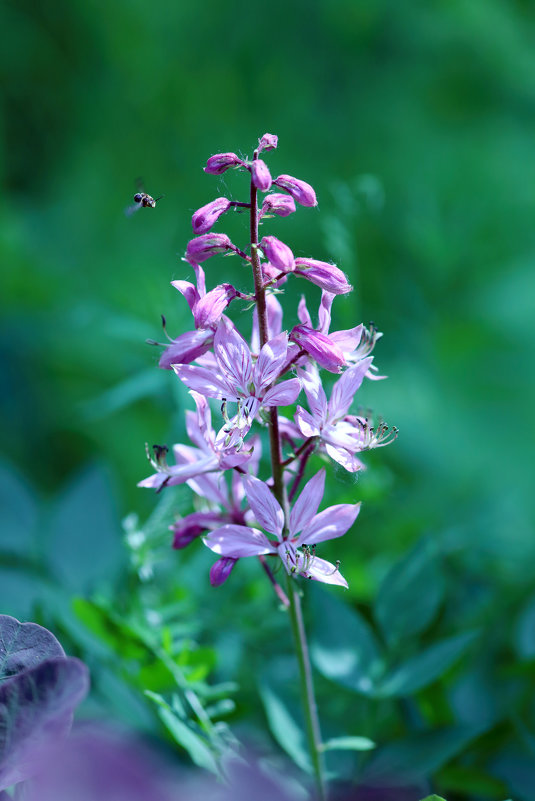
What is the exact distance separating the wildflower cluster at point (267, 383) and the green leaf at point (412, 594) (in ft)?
1.12

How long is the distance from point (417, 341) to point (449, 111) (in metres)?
1.60

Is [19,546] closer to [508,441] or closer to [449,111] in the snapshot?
A: [508,441]

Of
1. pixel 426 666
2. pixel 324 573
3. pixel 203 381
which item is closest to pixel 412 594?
pixel 426 666

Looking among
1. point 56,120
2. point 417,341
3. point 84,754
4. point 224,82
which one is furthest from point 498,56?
point 84,754

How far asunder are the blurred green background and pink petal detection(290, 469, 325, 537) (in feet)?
2.95

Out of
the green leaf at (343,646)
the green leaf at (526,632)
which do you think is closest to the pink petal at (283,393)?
the green leaf at (343,646)

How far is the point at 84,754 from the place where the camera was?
72 cm

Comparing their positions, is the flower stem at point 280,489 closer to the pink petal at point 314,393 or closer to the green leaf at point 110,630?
the pink petal at point 314,393

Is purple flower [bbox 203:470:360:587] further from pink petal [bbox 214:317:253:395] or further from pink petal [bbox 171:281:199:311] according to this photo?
pink petal [bbox 171:281:199:311]

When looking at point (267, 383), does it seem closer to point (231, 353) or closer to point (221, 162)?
point (231, 353)

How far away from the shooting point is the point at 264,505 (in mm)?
1078

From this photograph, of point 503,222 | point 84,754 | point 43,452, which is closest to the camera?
point 84,754

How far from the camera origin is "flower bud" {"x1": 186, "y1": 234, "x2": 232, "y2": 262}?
1.08 metres

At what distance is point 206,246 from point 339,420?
12.3 inches
